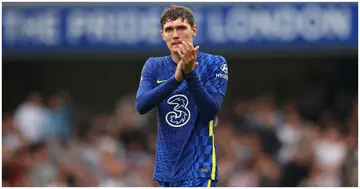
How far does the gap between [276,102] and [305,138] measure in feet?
5.53

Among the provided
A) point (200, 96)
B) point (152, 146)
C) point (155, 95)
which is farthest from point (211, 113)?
point (152, 146)

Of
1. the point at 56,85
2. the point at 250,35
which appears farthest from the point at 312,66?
the point at 56,85

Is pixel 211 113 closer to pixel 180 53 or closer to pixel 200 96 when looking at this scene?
pixel 200 96

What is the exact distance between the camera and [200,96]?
17.1 feet

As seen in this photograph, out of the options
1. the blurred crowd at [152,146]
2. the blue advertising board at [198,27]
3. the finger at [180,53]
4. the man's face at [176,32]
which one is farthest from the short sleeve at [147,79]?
the blue advertising board at [198,27]

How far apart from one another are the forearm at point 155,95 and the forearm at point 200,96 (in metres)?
0.12

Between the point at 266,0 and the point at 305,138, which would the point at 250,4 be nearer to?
the point at 266,0

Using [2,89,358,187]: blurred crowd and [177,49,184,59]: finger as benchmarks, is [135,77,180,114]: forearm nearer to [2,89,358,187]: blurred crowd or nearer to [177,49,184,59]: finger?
[177,49,184,59]: finger

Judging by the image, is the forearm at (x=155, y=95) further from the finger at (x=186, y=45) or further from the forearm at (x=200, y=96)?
the finger at (x=186, y=45)

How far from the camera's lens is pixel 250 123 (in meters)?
12.8

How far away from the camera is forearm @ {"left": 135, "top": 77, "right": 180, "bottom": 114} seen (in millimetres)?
5270

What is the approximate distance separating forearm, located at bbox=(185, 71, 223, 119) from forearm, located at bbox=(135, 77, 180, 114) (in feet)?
0.39

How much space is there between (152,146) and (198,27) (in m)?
2.11

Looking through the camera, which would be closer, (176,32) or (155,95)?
(155,95)
